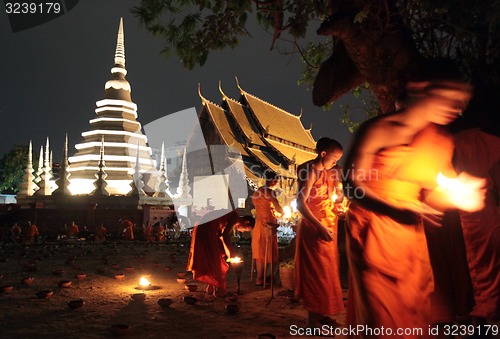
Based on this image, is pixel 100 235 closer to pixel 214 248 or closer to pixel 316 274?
pixel 214 248

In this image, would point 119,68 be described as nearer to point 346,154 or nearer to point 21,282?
point 21,282

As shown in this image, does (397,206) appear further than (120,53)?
No

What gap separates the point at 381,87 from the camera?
17.9 feet

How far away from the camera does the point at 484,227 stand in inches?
143

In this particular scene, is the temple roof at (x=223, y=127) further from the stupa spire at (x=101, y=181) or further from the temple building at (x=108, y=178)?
the stupa spire at (x=101, y=181)

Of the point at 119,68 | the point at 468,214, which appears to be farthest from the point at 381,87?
the point at 119,68

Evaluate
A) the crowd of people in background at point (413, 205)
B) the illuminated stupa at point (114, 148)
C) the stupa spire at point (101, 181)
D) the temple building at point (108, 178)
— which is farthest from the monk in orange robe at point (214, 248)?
the illuminated stupa at point (114, 148)

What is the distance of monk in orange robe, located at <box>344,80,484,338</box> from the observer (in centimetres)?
233

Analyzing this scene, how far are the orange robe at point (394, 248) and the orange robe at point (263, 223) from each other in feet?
14.3

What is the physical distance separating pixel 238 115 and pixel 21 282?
2752 cm

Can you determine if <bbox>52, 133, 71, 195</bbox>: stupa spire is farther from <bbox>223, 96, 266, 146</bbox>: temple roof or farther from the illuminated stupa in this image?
<bbox>223, 96, 266, 146</bbox>: temple roof

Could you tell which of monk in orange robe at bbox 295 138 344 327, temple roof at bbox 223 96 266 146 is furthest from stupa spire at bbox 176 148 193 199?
monk in orange robe at bbox 295 138 344 327

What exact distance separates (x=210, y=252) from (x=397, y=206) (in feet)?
14.5

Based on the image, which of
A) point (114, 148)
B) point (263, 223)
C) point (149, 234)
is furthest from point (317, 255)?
point (114, 148)
